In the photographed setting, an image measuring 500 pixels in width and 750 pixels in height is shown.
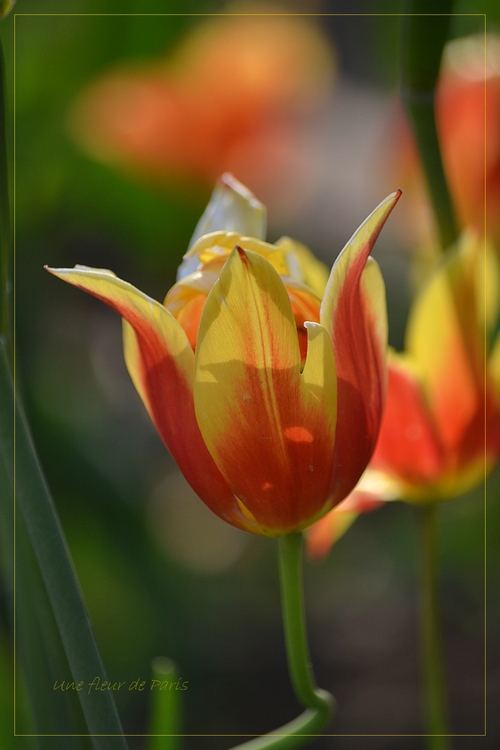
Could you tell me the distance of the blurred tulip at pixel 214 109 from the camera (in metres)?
0.63

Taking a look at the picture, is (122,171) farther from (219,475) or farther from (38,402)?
(219,475)

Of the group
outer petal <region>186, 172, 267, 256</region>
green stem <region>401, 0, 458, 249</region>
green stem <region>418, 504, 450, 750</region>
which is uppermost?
green stem <region>401, 0, 458, 249</region>

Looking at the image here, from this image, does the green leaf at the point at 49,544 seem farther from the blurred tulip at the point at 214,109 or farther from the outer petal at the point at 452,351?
the blurred tulip at the point at 214,109

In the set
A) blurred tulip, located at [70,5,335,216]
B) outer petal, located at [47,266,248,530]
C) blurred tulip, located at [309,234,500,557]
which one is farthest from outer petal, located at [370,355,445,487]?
blurred tulip, located at [70,5,335,216]

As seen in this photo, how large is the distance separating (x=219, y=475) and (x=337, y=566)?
20.4 inches

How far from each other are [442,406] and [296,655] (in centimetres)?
13

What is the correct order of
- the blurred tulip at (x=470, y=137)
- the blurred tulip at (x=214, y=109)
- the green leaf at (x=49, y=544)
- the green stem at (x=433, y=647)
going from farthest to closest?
1. the blurred tulip at (x=214, y=109)
2. the blurred tulip at (x=470, y=137)
3. the green stem at (x=433, y=647)
4. the green leaf at (x=49, y=544)

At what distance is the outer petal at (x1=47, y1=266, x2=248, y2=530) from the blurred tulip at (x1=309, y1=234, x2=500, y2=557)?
10cm

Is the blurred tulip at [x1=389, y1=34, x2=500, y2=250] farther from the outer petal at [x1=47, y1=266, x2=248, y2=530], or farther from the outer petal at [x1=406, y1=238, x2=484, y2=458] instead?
the outer petal at [x1=47, y1=266, x2=248, y2=530]

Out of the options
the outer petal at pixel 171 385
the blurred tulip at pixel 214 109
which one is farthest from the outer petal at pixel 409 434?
the blurred tulip at pixel 214 109

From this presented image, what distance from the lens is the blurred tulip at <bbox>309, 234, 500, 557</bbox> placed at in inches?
11.1

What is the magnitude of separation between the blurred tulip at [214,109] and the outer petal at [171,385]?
46 centimetres

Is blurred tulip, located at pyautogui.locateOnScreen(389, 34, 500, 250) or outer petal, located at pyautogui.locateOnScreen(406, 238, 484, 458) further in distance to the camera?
blurred tulip, located at pyautogui.locateOnScreen(389, 34, 500, 250)

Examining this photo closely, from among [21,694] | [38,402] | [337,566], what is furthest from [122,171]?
[21,694]
